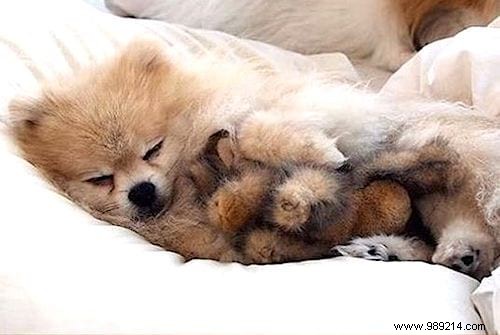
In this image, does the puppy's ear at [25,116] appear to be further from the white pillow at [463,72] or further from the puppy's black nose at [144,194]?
the white pillow at [463,72]

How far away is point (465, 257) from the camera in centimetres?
93

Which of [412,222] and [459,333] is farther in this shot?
[412,222]

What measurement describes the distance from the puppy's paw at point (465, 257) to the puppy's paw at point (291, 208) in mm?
146

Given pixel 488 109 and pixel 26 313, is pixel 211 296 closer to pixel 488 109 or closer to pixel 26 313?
pixel 26 313

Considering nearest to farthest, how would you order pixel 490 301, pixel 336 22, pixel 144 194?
pixel 490 301, pixel 144 194, pixel 336 22

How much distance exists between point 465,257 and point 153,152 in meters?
0.40

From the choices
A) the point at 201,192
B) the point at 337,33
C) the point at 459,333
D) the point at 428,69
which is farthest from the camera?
the point at 337,33

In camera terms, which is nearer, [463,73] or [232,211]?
[232,211]

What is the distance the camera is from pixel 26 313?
80 centimetres

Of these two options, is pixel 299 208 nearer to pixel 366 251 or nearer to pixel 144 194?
pixel 366 251

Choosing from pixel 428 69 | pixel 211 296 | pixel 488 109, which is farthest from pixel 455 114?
pixel 211 296

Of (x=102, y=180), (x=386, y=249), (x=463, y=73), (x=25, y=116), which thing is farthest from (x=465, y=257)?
(x=25, y=116)

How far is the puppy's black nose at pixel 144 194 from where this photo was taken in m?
1.06

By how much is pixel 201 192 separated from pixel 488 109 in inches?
14.3
